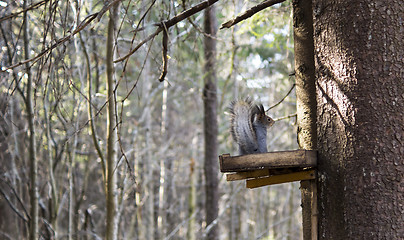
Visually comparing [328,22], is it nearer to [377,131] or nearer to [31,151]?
[377,131]

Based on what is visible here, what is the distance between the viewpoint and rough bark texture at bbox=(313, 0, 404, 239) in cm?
189

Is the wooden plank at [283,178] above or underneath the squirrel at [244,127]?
underneath

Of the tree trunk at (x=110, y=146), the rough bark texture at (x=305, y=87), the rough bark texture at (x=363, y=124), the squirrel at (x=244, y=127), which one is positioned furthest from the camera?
the tree trunk at (x=110, y=146)

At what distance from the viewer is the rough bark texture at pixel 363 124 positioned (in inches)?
74.4

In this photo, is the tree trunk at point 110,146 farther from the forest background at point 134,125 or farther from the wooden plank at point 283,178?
the wooden plank at point 283,178

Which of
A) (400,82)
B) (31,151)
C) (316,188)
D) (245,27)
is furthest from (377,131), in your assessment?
(31,151)

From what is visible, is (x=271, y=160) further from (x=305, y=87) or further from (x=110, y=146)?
(x=110, y=146)

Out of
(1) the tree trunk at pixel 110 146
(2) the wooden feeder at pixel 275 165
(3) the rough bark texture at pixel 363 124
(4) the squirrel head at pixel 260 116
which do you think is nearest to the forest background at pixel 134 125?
(1) the tree trunk at pixel 110 146

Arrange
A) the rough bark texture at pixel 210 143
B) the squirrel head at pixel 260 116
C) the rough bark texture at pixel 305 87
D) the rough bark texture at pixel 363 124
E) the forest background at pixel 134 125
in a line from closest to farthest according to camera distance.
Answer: the rough bark texture at pixel 363 124
the rough bark texture at pixel 305 87
the squirrel head at pixel 260 116
the forest background at pixel 134 125
the rough bark texture at pixel 210 143

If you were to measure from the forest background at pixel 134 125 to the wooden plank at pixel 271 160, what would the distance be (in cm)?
166

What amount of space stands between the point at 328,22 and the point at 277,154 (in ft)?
2.15

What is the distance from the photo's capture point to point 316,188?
84.9 inches

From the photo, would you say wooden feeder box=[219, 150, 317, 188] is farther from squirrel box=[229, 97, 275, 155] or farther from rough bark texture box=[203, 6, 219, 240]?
rough bark texture box=[203, 6, 219, 240]

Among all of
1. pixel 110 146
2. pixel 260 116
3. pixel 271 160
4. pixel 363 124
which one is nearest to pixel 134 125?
pixel 110 146
